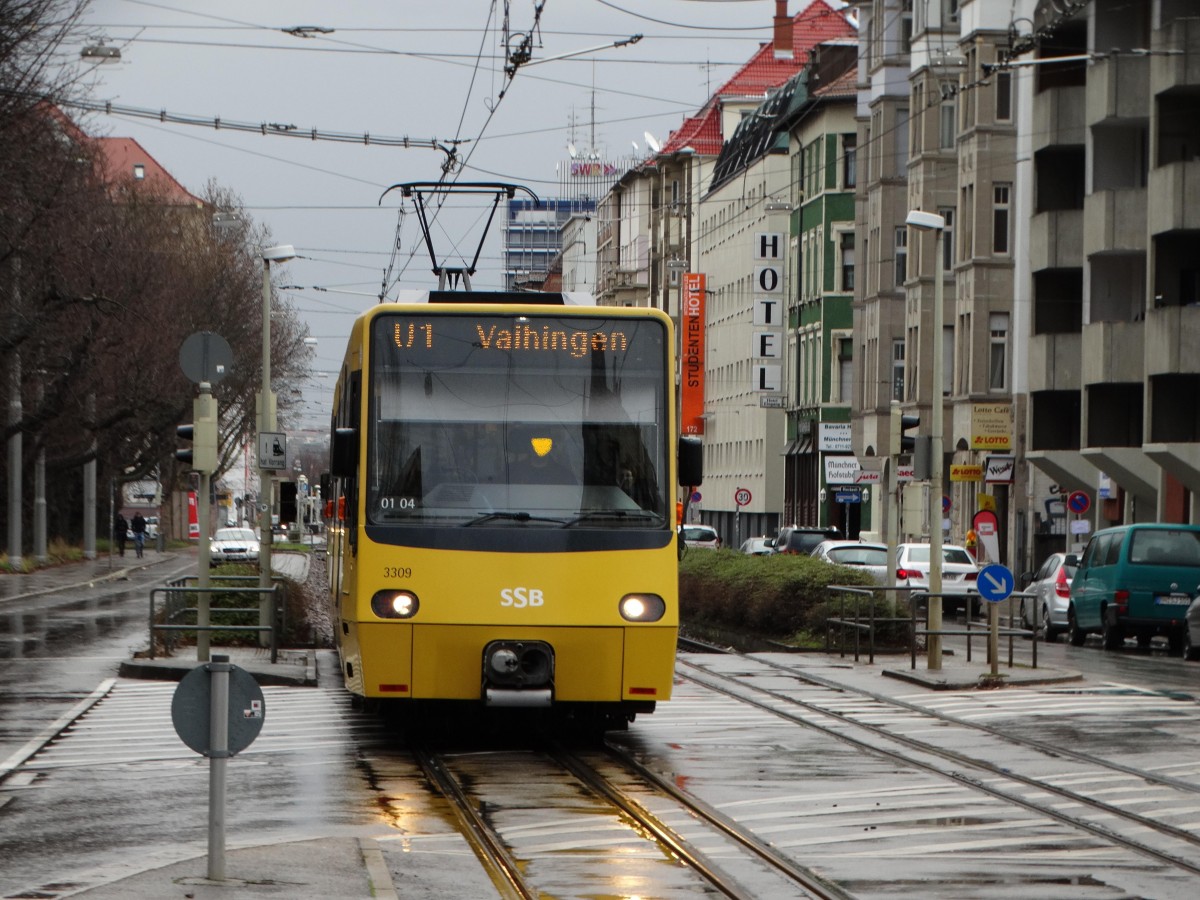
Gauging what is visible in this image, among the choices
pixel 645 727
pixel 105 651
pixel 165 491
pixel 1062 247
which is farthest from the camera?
pixel 165 491

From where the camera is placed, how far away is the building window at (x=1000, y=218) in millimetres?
65938

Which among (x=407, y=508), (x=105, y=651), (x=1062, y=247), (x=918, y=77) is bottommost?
(x=105, y=651)

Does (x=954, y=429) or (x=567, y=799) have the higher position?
(x=954, y=429)

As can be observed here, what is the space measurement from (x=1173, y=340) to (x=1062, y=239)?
33.7 ft

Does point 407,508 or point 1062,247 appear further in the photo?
point 1062,247

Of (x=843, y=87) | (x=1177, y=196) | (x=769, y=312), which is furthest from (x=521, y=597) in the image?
(x=769, y=312)

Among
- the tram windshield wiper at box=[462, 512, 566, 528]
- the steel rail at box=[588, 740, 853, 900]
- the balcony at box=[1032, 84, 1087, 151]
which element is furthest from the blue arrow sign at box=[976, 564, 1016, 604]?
the balcony at box=[1032, 84, 1087, 151]

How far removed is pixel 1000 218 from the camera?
66312mm

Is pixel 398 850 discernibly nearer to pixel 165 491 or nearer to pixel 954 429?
pixel 954 429

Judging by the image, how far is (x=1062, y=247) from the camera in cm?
5869

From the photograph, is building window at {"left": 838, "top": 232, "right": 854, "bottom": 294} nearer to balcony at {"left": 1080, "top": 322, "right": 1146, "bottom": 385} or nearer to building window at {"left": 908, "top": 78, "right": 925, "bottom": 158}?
building window at {"left": 908, "top": 78, "right": 925, "bottom": 158}

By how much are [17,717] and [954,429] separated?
50355 millimetres

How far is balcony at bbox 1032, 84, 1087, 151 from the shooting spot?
5778cm

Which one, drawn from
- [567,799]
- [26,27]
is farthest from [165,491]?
[567,799]
